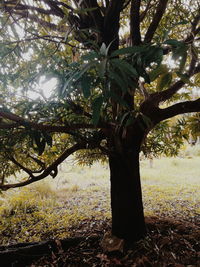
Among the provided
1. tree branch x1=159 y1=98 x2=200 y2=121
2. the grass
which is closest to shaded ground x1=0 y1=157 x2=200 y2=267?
the grass

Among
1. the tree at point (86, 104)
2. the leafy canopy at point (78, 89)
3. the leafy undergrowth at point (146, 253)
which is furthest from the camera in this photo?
the leafy undergrowth at point (146, 253)

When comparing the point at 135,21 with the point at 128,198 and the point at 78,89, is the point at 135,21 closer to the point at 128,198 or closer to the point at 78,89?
the point at 78,89

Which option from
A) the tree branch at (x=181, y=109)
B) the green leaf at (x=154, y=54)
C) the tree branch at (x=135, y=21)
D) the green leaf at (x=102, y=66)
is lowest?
the green leaf at (x=102, y=66)

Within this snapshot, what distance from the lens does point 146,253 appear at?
1312mm

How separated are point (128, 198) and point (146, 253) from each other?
0.39 m

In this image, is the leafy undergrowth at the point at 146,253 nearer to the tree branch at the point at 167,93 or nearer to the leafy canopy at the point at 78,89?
the leafy canopy at the point at 78,89

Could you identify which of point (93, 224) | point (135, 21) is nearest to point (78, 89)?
point (135, 21)

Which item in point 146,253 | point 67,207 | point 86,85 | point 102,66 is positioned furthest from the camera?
point 67,207

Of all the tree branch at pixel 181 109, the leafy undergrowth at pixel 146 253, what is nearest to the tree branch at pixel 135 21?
the tree branch at pixel 181 109

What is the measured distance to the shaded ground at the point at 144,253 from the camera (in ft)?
4.10

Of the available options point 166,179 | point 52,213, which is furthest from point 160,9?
point 166,179

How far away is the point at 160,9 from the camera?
1.17m

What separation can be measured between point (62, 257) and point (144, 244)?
0.64 metres

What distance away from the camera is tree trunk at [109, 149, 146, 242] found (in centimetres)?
141
